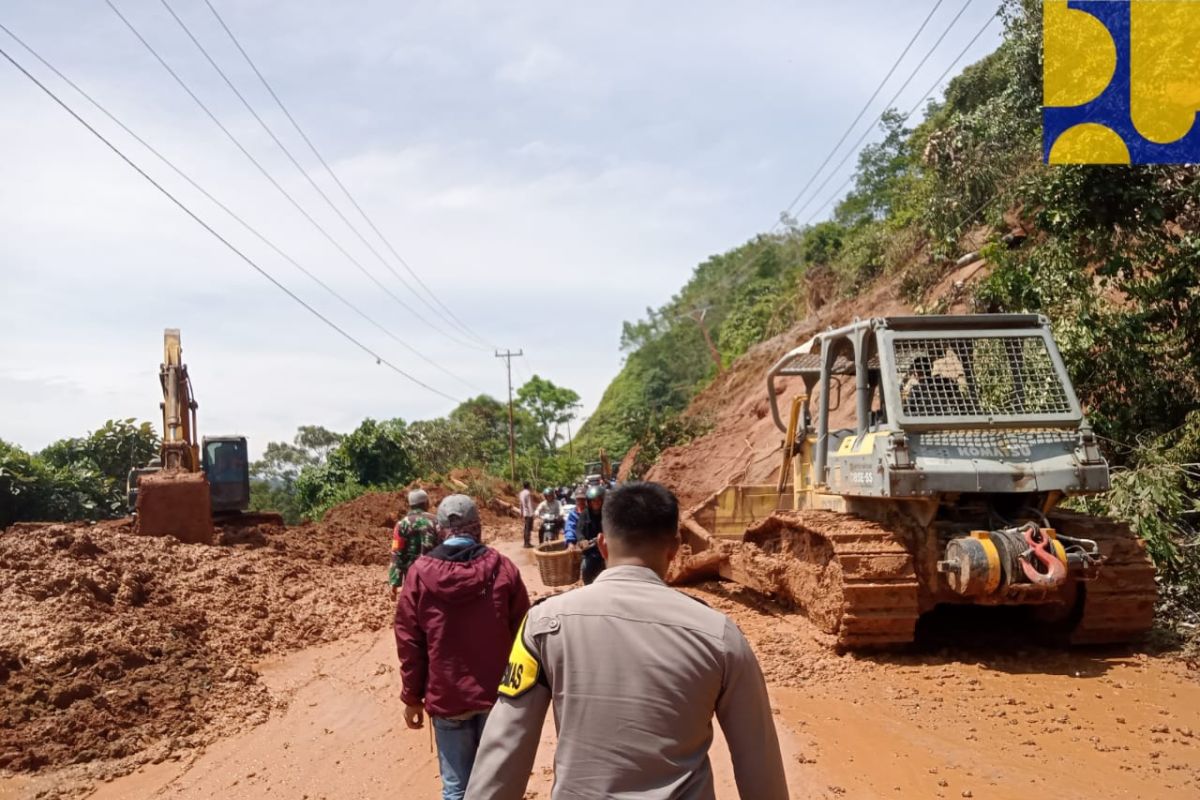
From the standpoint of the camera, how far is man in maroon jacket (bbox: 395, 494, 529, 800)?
13.7 ft

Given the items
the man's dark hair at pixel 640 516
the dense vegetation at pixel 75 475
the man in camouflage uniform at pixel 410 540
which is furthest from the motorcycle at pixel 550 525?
the dense vegetation at pixel 75 475

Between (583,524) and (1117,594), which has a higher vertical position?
(583,524)

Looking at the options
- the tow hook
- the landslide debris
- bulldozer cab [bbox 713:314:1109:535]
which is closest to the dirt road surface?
the landslide debris

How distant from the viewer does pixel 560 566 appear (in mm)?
12727

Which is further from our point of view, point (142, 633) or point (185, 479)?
point (185, 479)

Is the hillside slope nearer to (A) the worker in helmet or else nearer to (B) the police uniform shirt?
(A) the worker in helmet

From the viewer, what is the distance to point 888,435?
775 cm

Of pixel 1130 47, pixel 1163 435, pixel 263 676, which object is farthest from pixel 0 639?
pixel 1130 47

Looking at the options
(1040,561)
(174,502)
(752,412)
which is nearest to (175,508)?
(174,502)

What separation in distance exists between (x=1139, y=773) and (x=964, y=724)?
1076 millimetres

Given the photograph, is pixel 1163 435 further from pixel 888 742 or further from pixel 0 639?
pixel 0 639

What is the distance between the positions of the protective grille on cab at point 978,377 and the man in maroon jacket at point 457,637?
4.65m

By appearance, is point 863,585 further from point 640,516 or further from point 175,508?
point 175,508

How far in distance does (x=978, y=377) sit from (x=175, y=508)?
40.3 ft
